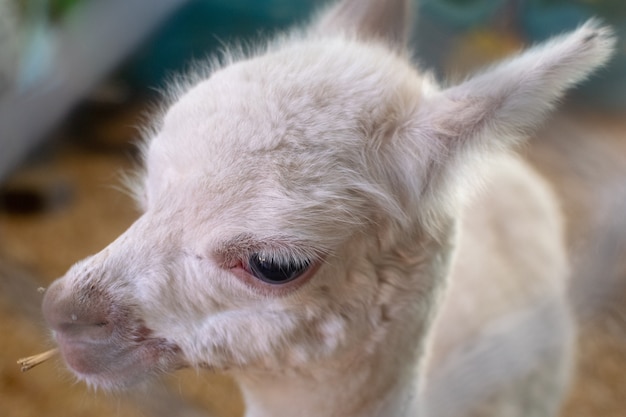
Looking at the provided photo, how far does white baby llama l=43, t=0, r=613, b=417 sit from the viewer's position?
0.70 m

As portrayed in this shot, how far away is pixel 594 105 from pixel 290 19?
3.36ft

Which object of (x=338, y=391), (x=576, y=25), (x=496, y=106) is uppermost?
(x=576, y=25)

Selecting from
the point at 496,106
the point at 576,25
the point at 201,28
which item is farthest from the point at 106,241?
the point at 496,106

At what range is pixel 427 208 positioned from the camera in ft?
2.57

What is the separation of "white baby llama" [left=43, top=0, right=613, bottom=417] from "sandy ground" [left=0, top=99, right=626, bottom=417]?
146mm

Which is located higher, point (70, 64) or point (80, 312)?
point (70, 64)

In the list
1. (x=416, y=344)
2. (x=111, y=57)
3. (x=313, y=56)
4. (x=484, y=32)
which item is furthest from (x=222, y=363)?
(x=484, y=32)

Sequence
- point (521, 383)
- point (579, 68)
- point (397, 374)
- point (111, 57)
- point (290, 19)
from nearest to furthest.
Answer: point (579, 68) < point (397, 374) < point (521, 383) < point (111, 57) < point (290, 19)

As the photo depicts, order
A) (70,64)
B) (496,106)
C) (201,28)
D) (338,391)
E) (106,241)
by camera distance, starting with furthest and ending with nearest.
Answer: (201,28)
(106,241)
(70,64)
(338,391)
(496,106)

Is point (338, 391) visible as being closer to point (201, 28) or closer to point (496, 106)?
point (496, 106)

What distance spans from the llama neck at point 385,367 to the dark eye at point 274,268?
0.41 ft

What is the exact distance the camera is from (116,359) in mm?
754

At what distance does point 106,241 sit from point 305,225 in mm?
1558

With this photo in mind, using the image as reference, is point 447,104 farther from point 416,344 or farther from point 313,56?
point 416,344
